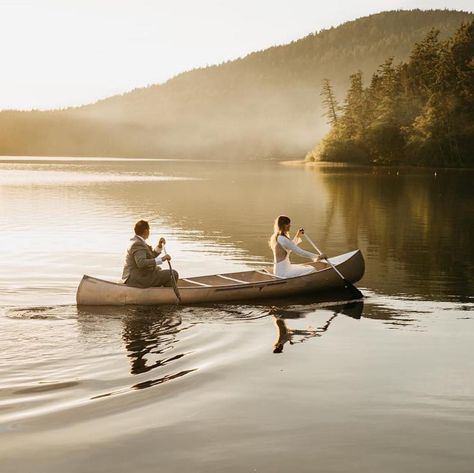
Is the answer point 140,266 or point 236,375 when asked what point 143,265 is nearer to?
point 140,266

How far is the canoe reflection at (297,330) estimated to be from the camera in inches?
544

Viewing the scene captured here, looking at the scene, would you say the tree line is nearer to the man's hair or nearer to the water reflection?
the man's hair

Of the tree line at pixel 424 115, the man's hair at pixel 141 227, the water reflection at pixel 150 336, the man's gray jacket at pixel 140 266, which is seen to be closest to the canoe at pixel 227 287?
the man's gray jacket at pixel 140 266

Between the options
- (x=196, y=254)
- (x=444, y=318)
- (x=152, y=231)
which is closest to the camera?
(x=444, y=318)

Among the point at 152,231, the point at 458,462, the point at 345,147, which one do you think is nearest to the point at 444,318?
the point at 458,462

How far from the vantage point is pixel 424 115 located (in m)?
107

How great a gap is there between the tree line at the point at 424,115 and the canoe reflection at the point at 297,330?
90138 millimetres

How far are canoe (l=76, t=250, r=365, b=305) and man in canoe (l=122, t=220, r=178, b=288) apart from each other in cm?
20

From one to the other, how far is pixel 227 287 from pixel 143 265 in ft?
6.74

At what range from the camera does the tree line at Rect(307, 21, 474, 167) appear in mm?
103750

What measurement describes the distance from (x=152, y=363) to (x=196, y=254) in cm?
1398

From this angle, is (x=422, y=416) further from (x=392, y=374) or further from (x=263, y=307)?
(x=263, y=307)

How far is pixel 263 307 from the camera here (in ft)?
55.1

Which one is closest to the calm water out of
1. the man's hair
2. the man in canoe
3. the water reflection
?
the water reflection
